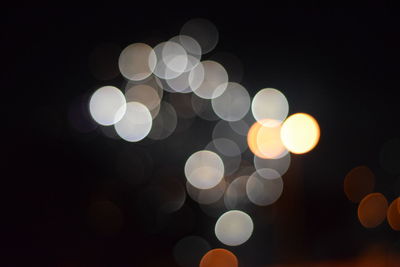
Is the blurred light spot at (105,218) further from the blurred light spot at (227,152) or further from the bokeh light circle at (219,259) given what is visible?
the blurred light spot at (227,152)

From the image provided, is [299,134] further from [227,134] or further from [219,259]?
[227,134]

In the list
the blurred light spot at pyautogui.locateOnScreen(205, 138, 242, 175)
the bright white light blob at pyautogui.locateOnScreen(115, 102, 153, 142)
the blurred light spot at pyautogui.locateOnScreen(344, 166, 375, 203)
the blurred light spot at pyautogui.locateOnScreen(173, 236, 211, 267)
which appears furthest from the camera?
the blurred light spot at pyautogui.locateOnScreen(205, 138, 242, 175)

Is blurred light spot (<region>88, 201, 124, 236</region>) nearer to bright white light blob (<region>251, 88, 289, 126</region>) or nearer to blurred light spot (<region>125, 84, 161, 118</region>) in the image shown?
bright white light blob (<region>251, 88, 289, 126</region>)

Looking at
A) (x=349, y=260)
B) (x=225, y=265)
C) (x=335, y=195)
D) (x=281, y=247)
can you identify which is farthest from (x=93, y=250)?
(x=335, y=195)

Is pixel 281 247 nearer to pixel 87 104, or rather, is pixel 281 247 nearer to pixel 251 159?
pixel 87 104

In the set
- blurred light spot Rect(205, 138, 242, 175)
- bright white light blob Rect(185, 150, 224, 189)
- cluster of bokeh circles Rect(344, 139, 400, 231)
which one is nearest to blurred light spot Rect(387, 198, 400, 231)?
cluster of bokeh circles Rect(344, 139, 400, 231)

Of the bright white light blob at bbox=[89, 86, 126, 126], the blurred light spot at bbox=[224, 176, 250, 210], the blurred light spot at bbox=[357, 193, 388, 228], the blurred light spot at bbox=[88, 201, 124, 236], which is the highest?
the bright white light blob at bbox=[89, 86, 126, 126]

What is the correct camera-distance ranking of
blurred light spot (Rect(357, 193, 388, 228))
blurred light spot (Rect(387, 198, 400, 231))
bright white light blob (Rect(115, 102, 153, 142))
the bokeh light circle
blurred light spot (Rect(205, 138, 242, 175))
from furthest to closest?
blurred light spot (Rect(205, 138, 242, 175))
bright white light blob (Rect(115, 102, 153, 142))
blurred light spot (Rect(357, 193, 388, 228))
blurred light spot (Rect(387, 198, 400, 231))
the bokeh light circle
